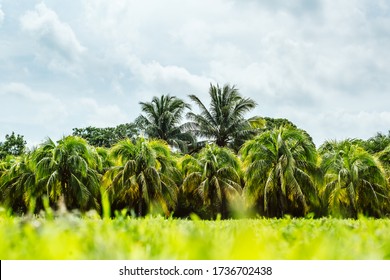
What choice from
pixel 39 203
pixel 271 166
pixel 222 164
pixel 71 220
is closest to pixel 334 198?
pixel 271 166

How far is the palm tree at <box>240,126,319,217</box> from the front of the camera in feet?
66.7

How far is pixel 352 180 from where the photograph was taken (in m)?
20.8

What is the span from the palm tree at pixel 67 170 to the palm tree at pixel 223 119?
41.7ft

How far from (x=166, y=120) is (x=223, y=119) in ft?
16.2

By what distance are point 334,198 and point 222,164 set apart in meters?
6.97

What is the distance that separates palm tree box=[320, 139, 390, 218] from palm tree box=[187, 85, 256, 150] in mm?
10822

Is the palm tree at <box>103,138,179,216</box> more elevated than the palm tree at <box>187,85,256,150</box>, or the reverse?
the palm tree at <box>187,85,256,150</box>

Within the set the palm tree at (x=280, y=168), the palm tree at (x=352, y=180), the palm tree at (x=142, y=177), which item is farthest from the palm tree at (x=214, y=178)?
the palm tree at (x=352, y=180)

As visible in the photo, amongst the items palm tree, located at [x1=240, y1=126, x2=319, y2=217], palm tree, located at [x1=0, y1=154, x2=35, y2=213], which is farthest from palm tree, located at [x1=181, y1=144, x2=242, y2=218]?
palm tree, located at [x1=0, y1=154, x2=35, y2=213]

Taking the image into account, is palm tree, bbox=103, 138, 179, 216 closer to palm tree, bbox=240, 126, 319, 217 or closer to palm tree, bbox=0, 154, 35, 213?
palm tree, bbox=240, 126, 319, 217

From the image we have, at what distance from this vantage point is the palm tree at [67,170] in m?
20.7

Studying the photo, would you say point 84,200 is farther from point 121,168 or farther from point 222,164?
point 222,164

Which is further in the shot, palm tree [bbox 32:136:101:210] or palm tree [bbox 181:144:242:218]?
palm tree [bbox 181:144:242:218]
